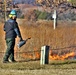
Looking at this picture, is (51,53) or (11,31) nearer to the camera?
(11,31)

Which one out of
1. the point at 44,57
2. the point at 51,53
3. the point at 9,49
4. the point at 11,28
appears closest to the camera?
the point at 44,57

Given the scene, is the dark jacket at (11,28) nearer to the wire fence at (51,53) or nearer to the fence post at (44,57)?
the fence post at (44,57)

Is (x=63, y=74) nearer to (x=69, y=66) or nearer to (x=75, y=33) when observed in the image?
(x=69, y=66)

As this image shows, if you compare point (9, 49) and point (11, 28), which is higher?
point (11, 28)

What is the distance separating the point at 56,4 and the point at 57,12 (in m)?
0.92

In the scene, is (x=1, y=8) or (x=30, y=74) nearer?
(x=30, y=74)

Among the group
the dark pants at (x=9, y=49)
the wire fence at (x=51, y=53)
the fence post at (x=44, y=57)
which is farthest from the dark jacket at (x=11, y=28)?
the wire fence at (x=51, y=53)

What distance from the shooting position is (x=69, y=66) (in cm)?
1438

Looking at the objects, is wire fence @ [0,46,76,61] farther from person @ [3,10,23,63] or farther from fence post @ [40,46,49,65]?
fence post @ [40,46,49,65]

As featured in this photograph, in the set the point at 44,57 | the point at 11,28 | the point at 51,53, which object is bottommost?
the point at 51,53

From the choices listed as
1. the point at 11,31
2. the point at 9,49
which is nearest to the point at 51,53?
the point at 9,49

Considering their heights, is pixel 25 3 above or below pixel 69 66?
below

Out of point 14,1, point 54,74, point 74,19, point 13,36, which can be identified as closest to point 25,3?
point 14,1

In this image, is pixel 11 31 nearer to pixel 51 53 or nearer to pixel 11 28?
pixel 11 28
